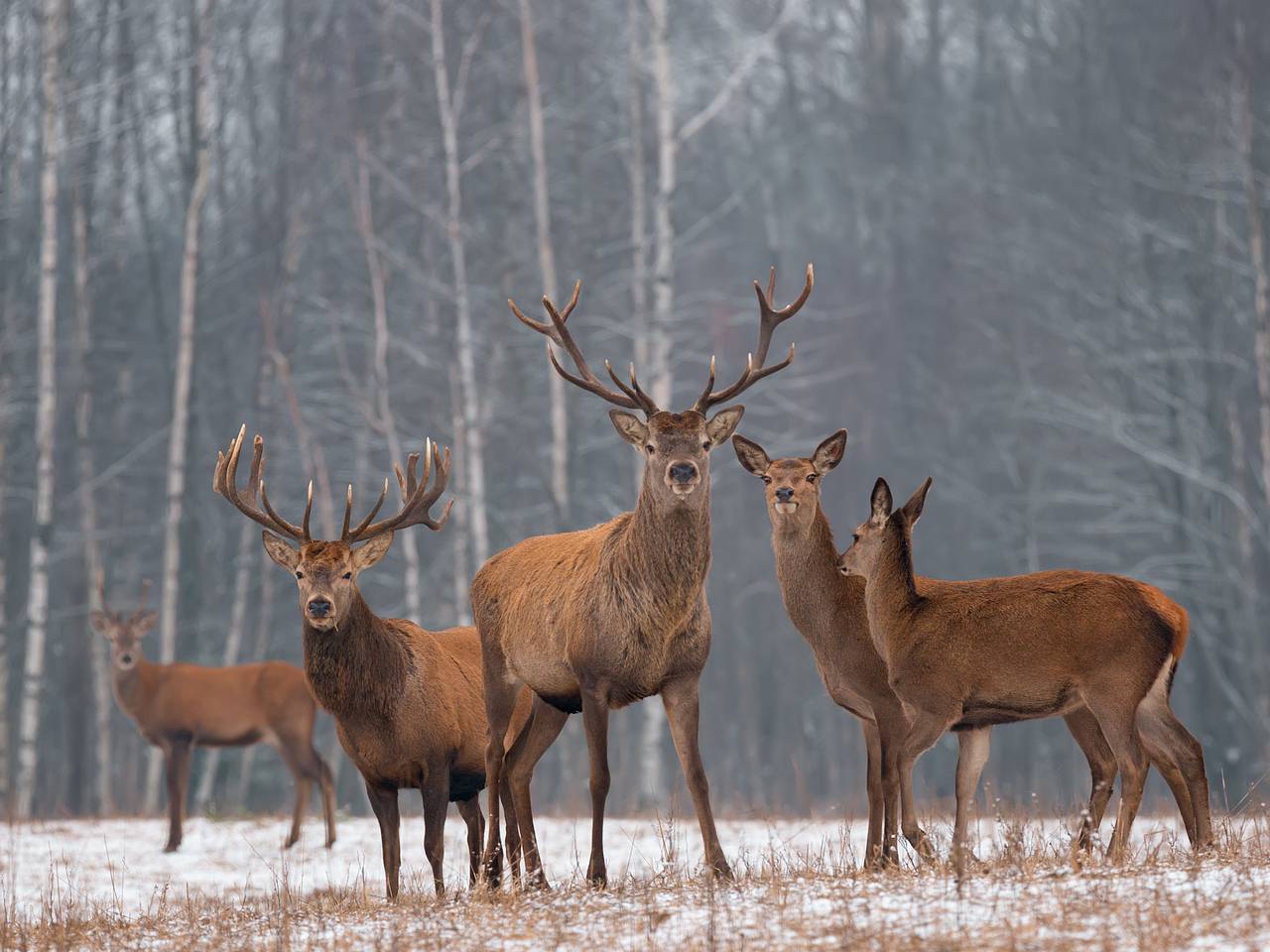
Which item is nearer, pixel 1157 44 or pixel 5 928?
pixel 5 928

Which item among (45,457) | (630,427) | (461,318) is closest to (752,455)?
(630,427)

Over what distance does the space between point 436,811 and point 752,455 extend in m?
2.35

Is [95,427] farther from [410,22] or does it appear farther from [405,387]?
[410,22]

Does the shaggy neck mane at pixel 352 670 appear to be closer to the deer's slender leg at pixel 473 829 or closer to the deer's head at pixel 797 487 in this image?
the deer's slender leg at pixel 473 829

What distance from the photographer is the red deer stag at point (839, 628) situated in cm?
787

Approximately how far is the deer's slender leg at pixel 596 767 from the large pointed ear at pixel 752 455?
162 centimetres

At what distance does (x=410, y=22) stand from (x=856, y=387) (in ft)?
36.2

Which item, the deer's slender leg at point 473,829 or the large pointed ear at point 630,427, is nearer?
the large pointed ear at point 630,427

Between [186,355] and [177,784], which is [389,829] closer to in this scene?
[177,784]

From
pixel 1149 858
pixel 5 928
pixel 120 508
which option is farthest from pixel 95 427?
pixel 1149 858

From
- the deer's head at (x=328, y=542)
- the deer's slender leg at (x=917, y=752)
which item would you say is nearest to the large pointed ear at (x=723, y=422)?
the deer's head at (x=328, y=542)

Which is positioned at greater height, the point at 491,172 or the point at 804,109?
the point at 804,109

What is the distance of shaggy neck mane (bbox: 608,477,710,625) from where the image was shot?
7.74 metres

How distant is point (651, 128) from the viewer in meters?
27.7
